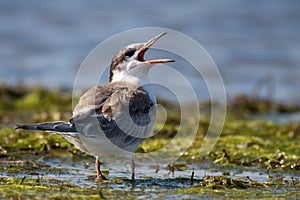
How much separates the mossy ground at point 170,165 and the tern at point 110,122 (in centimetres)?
33

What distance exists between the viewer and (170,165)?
6.74 meters

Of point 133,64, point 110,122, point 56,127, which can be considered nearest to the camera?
point 56,127

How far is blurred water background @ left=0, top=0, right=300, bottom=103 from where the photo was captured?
14.2 m

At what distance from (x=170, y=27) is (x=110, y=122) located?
11.2 m

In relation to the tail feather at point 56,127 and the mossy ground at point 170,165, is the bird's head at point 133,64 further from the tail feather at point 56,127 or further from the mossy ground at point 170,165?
the tail feather at point 56,127

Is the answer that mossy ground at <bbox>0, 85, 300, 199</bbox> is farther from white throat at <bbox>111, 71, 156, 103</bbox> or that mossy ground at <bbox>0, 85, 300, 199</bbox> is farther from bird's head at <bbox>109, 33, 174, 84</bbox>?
bird's head at <bbox>109, 33, 174, 84</bbox>

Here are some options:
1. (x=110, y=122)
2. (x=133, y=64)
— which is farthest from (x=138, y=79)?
(x=110, y=122)

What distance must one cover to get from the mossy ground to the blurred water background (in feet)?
11.2

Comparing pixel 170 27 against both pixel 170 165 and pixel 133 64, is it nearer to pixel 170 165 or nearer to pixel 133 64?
pixel 133 64

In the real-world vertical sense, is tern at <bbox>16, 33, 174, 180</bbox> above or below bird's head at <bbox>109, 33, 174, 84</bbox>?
below

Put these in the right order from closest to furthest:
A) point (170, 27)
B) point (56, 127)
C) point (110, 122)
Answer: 1. point (56, 127)
2. point (110, 122)
3. point (170, 27)

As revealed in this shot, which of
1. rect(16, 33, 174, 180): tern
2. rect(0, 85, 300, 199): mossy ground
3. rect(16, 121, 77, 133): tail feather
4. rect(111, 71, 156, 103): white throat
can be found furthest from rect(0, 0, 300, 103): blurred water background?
rect(16, 121, 77, 133): tail feather

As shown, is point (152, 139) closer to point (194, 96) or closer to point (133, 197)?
point (133, 197)

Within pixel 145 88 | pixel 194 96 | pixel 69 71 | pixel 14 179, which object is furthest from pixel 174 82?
pixel 14 179
